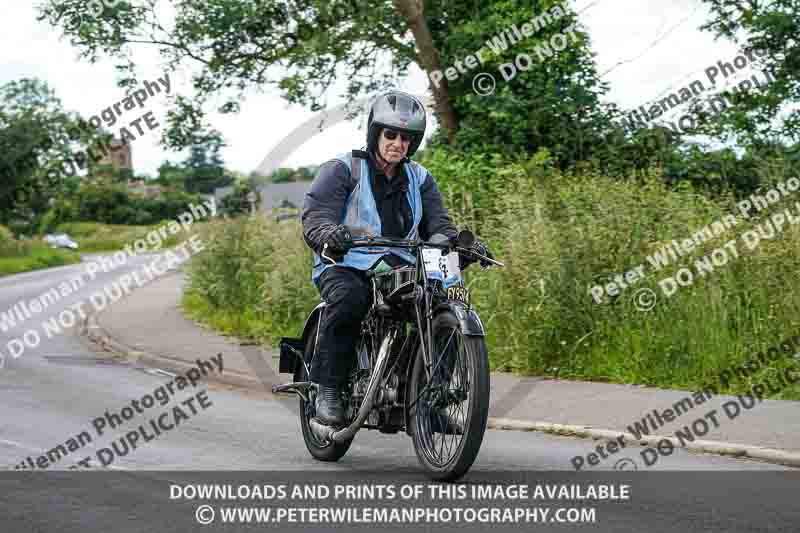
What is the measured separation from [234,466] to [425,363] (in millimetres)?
1665

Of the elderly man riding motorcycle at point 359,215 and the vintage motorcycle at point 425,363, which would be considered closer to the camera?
the vintage motorcycle at point 425,363

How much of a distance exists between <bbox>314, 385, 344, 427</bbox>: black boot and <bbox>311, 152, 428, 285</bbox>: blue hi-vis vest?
0.68 meters

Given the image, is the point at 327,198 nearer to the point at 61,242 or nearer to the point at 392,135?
the point at 392,135

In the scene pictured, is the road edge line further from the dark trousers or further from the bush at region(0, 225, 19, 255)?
the bush at region(0, 225, 19, 255)

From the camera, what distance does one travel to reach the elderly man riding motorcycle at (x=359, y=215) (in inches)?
265

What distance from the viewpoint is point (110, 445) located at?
27.1 feet

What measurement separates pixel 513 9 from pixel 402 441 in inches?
484

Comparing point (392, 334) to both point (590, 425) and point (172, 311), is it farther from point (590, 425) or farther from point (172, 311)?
point (172, 311)

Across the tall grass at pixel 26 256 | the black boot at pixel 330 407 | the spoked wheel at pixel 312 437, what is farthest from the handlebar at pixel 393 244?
the tall grass at pixel 26 256

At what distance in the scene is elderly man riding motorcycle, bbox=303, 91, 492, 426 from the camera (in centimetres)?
672

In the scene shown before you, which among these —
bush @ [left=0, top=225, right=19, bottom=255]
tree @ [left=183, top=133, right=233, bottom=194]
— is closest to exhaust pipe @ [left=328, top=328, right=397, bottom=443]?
tree @ [left=183, top=133, right=233, bottom=194]

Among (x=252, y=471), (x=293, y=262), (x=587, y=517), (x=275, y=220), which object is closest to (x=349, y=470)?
A: (x=252, y=471)

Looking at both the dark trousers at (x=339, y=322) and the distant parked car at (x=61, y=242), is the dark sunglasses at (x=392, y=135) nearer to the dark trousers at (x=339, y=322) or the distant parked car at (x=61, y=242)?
the dark trousers at (x=339, y=322)

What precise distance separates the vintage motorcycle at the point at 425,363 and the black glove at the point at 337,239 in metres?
0.05
